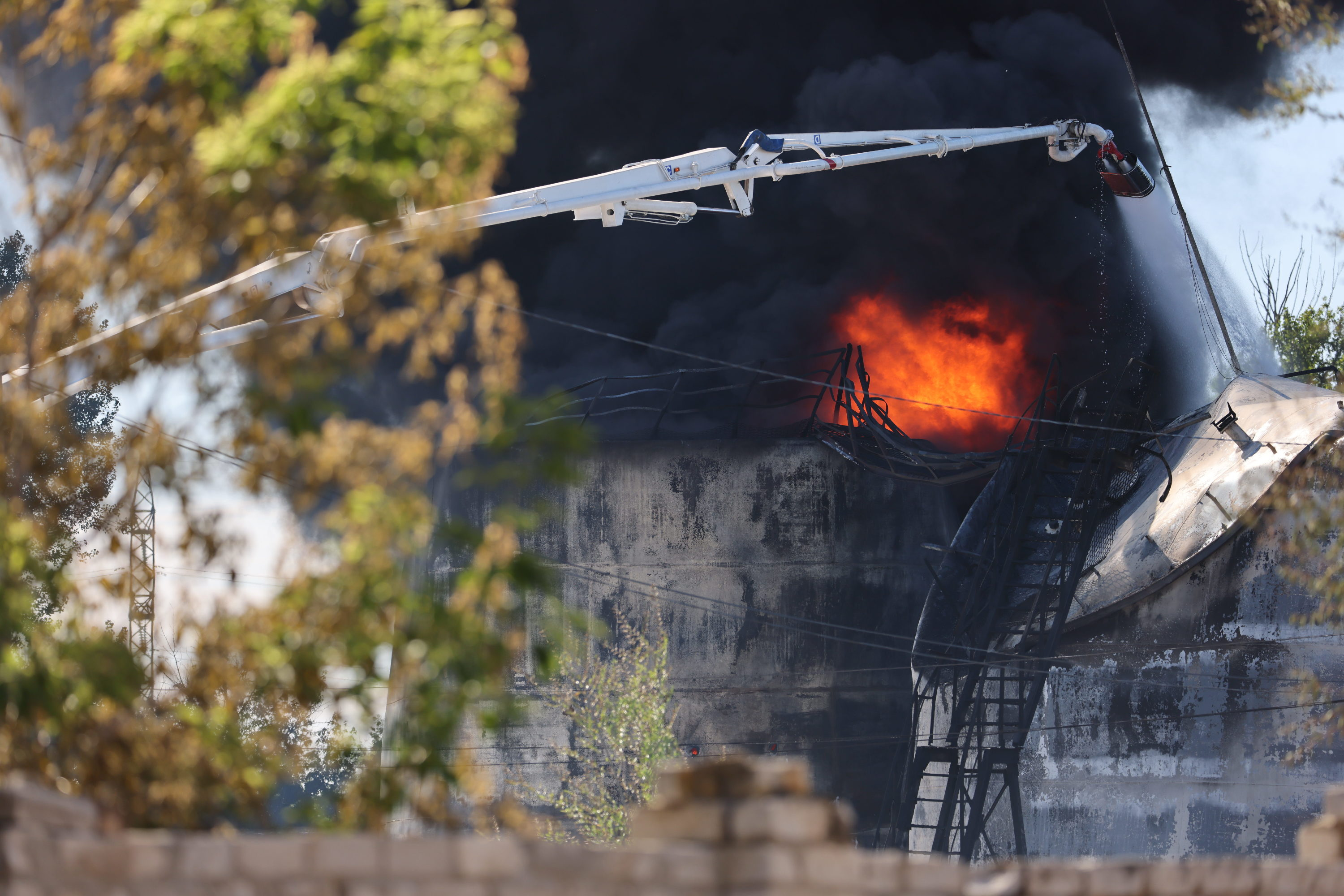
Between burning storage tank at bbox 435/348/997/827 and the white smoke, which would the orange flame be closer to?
the white smoke

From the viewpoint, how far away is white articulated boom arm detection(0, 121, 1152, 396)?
721 centimetres

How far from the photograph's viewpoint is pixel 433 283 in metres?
6.73

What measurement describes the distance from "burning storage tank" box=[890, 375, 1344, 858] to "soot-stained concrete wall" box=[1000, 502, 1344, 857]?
Result: 0.03 m

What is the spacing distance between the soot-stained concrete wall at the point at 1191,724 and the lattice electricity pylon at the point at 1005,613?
1.10m

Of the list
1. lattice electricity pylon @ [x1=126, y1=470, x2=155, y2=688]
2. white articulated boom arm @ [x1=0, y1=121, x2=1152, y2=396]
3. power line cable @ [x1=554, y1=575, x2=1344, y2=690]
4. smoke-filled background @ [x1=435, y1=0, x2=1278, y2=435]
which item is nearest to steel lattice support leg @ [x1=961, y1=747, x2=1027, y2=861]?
power line cable @ [x1=554, y1=575, x2=1344, y2=690]

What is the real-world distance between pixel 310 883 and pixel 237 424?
8.17 feet

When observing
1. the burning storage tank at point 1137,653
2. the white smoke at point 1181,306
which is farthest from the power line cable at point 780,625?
the white smoke at point 1181,306

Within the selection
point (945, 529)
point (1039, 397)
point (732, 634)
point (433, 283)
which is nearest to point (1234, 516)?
point (1039, 397)

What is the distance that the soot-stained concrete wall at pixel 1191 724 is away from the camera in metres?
24.2

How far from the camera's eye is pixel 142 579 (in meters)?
27.5

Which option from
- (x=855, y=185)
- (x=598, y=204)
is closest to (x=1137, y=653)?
(x=598, y=204)

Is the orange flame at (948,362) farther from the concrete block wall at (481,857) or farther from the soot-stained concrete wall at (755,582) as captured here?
the concrete block wall at (481,857)

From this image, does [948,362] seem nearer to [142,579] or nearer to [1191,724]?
[1191,724]

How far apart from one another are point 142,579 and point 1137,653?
21.6 metres
